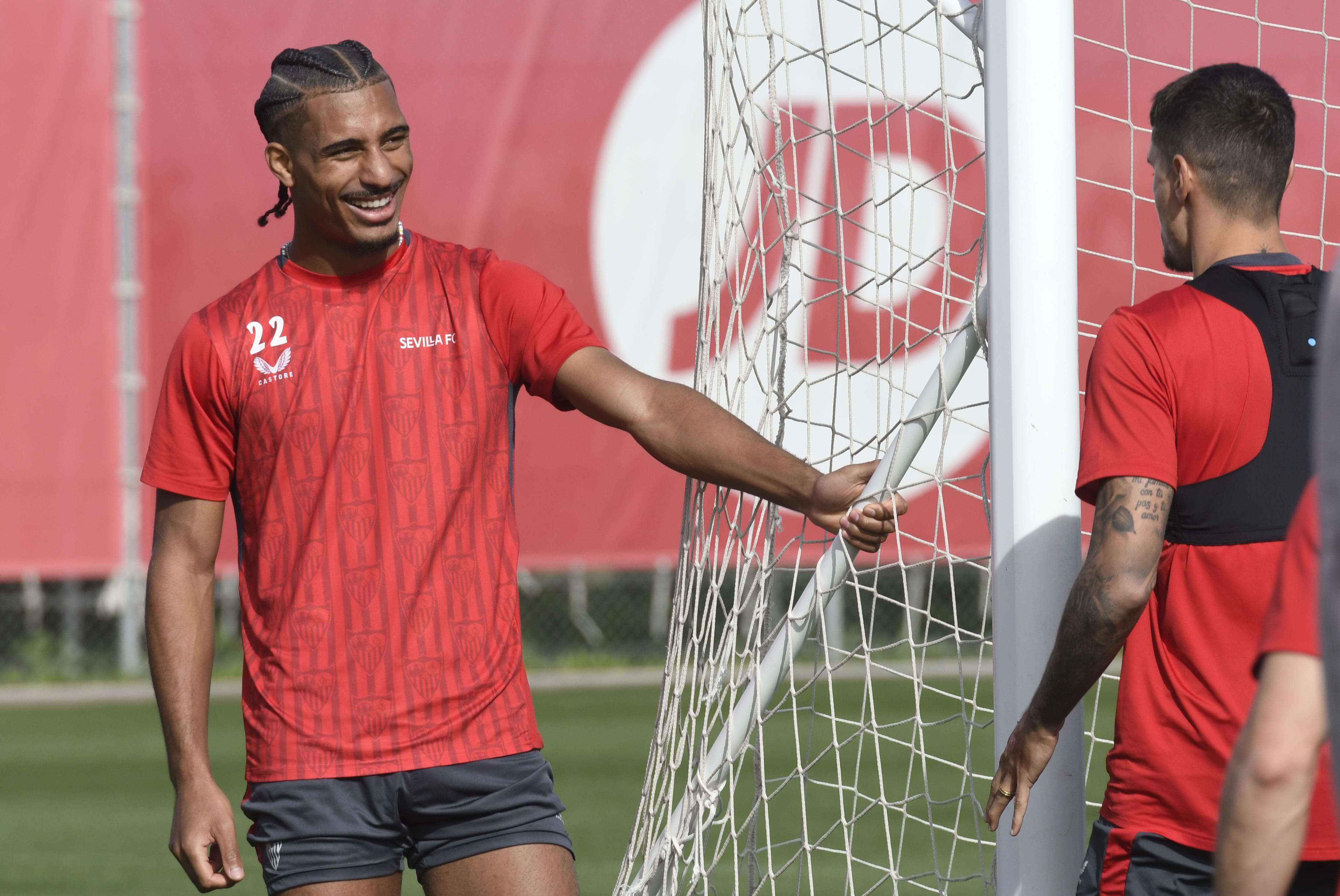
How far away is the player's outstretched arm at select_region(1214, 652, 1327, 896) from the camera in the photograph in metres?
1.27

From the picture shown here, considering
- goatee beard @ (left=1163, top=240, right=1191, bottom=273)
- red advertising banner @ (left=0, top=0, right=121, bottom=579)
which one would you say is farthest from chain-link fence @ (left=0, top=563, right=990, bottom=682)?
goatee beard @ (left=1163, top=240, right=1191, bottom=273)

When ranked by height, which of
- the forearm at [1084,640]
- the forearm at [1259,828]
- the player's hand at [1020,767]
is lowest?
the player's hand at [1020,767]

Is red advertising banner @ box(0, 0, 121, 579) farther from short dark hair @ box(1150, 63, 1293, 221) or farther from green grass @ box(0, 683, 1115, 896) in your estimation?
short dark hair @ box(1150, 63, 1293, 221)

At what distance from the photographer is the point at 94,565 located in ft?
36.8

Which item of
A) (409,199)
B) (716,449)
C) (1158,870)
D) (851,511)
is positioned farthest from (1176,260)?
(409,199)

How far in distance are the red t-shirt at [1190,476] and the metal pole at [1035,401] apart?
1.10ft

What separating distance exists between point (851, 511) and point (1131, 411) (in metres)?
0.53

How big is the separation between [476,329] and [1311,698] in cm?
157

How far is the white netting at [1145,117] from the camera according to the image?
5730 mm

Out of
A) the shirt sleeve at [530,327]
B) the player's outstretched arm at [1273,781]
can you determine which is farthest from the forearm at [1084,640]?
the shirt sleeve at [530,327]

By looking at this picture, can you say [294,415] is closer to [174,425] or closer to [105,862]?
[174,425]

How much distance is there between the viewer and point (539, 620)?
42.3 ft

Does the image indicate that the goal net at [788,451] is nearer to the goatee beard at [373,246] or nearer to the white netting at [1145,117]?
the white netting at [1145,117]

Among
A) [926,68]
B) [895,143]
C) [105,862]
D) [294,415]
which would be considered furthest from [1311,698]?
[895,143]
